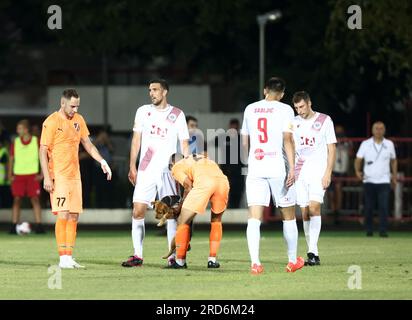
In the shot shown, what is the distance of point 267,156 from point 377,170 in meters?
9.97

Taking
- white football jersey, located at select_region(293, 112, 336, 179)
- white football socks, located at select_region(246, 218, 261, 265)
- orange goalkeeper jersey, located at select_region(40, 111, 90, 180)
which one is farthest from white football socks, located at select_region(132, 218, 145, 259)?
white football jersey, located at select_region(293, 112, 336, 179)

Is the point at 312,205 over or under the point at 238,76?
under

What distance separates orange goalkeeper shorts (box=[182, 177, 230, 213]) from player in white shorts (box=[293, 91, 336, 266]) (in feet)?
6.30

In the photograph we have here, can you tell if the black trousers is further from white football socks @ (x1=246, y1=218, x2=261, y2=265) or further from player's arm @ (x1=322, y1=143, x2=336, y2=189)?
white football socks @ (x1=246, y1=218, x2=261, y2=265)

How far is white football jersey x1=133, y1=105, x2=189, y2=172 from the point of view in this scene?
18.7 metres

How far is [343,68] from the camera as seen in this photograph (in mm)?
36719

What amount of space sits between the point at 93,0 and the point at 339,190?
993 centimetres

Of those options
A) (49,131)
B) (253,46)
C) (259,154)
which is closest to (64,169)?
(49,131)

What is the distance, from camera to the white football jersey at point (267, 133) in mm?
17422

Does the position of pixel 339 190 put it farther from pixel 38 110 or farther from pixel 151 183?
pixel 38 110

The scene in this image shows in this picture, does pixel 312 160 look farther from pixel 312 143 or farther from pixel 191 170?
pixel 191 170

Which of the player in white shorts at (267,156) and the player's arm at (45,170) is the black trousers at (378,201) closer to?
the player in white shorts at (267,156)

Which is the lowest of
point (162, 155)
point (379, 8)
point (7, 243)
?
point (7, 243)
